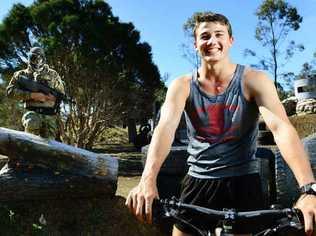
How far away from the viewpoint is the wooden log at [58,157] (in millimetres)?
4750

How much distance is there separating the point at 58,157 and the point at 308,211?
352cm

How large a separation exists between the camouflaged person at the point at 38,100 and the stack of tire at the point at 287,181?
9.08ft

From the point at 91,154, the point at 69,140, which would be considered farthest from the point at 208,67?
the point at 69,140

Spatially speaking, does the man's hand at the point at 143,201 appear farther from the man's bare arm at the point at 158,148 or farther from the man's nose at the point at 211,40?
the man's nose at the point at 211,40

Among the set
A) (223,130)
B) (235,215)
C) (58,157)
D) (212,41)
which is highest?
(212,41)

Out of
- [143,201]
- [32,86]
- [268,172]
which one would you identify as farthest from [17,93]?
[143,201]

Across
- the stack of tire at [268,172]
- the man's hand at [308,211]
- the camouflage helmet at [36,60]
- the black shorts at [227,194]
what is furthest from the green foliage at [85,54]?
the man's hand at [308,211]

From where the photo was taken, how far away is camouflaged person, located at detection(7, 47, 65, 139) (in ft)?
19.3

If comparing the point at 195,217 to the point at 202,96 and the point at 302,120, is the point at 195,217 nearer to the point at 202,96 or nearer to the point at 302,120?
the point at 202,96

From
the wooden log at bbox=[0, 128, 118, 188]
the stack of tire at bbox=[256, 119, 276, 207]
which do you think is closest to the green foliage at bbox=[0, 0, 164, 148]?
the wooden log at bbox=[0, 128, 118, 188]

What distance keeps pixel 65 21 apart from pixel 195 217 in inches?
695

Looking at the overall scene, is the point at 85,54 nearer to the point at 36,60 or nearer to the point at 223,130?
the point at 36,60

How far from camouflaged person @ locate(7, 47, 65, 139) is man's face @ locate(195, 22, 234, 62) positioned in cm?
409

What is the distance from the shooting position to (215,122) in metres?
2.10
